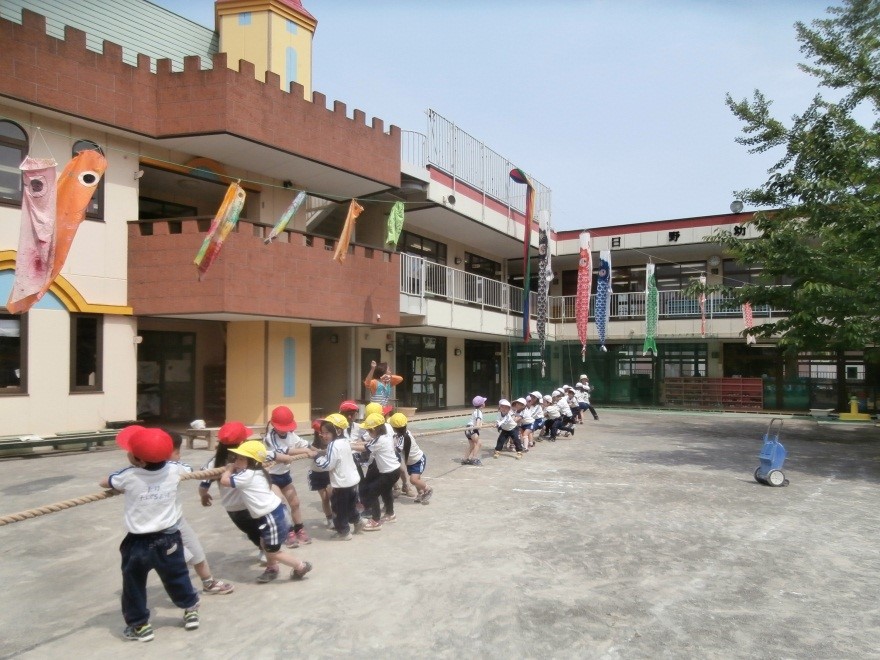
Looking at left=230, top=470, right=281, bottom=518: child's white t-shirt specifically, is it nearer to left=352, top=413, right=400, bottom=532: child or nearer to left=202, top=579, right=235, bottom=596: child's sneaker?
left=202, top=579, right=235, bottom=596: child's sneaker

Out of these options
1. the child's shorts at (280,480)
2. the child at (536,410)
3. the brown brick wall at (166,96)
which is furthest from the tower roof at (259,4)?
the child's shorts at (280,480)

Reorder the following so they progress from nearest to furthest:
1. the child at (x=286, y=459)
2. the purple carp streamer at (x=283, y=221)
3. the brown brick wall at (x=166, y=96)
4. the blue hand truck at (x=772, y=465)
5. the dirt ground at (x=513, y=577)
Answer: the dirt ground at (x=513, y=577) < the child at (x=286, y=459) < the blue hand truck at (x=772, y=465) < the brown brick wall at (x=166, y=96) < the purple carp streamer at (x=283, y=221)

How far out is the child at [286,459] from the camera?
688cm

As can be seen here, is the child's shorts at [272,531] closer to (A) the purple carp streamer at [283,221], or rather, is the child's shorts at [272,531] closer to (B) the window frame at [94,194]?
(A) the purple carp streamer at [283,221]

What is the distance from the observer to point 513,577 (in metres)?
5.95

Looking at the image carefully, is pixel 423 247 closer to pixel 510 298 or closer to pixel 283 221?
pixel 510 298

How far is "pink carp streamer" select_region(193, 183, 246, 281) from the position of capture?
13.0 metres

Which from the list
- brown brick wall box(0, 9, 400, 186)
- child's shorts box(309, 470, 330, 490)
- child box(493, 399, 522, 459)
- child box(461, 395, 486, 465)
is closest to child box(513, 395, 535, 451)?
child box(493, 399, 522, 459)

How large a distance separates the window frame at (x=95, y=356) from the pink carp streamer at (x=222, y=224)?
2.70m

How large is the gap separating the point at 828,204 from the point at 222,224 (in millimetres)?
11911

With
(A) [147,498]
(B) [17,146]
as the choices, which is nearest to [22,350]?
(B) [17,146]

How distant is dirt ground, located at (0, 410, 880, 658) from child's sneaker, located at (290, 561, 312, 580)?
9 centimetres

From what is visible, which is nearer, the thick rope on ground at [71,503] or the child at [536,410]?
the thick rope on ground at [71,503]

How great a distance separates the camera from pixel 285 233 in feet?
50.7
